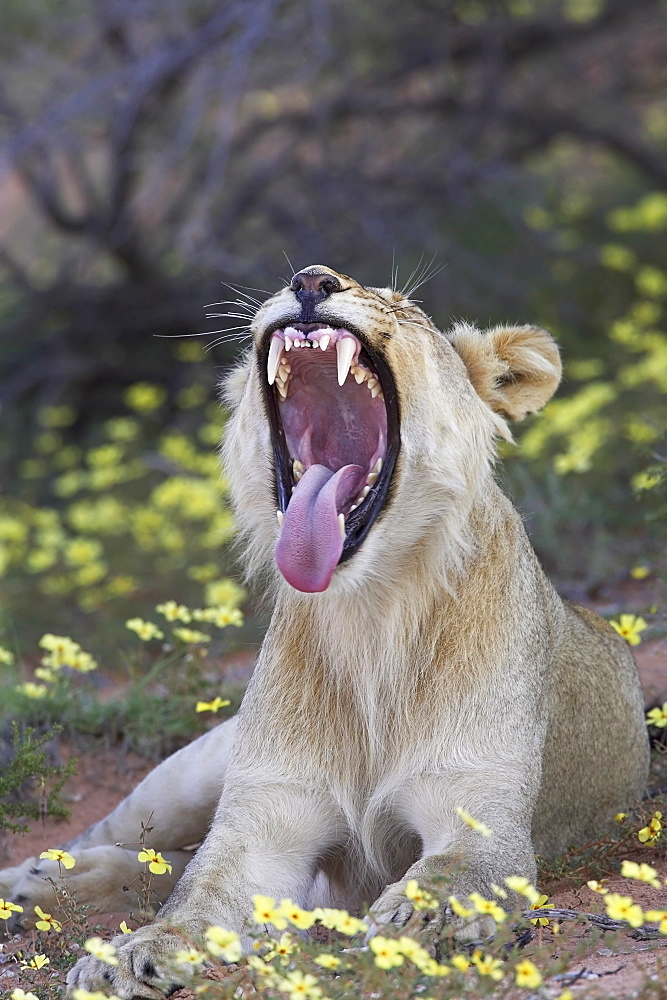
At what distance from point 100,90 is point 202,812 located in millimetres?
4449

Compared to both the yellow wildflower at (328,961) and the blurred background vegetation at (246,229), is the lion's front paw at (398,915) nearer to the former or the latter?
the yellow wildflower at (328,961)

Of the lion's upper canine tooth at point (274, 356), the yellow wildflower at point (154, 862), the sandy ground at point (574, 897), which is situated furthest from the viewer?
the lion's upper canine tooth at point (274, 356)

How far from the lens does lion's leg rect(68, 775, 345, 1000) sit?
318 cm

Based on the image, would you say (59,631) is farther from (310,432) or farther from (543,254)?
(543,254)

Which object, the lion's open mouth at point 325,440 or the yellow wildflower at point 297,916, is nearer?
the yellow wildflower at point 297,916

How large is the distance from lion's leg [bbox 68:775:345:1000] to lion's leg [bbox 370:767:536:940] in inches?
9.6

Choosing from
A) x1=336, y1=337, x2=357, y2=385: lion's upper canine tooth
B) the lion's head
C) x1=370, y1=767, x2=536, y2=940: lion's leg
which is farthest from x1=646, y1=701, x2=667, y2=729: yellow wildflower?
x1=336, y1=337, x2=357, y2=385: lion's upper canine tooth

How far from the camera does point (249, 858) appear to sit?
336 cm

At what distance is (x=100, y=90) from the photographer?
7207 mm

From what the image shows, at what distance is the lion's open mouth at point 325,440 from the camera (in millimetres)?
3357

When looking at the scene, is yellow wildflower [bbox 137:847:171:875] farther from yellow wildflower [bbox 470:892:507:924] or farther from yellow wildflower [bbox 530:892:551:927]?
yellow wildflower [bbox 470:892:507:924]

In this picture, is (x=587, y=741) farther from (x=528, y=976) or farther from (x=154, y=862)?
(x=528, y=976)

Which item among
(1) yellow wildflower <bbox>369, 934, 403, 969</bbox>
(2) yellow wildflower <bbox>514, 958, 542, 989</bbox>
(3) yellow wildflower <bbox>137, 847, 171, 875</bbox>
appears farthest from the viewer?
(3) yellow wildflower <bbox>137, 847, 171, 875</bbox>

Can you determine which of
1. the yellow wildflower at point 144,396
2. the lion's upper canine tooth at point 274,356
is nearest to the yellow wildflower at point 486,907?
the lion's upper canine tooth at point 274,356
